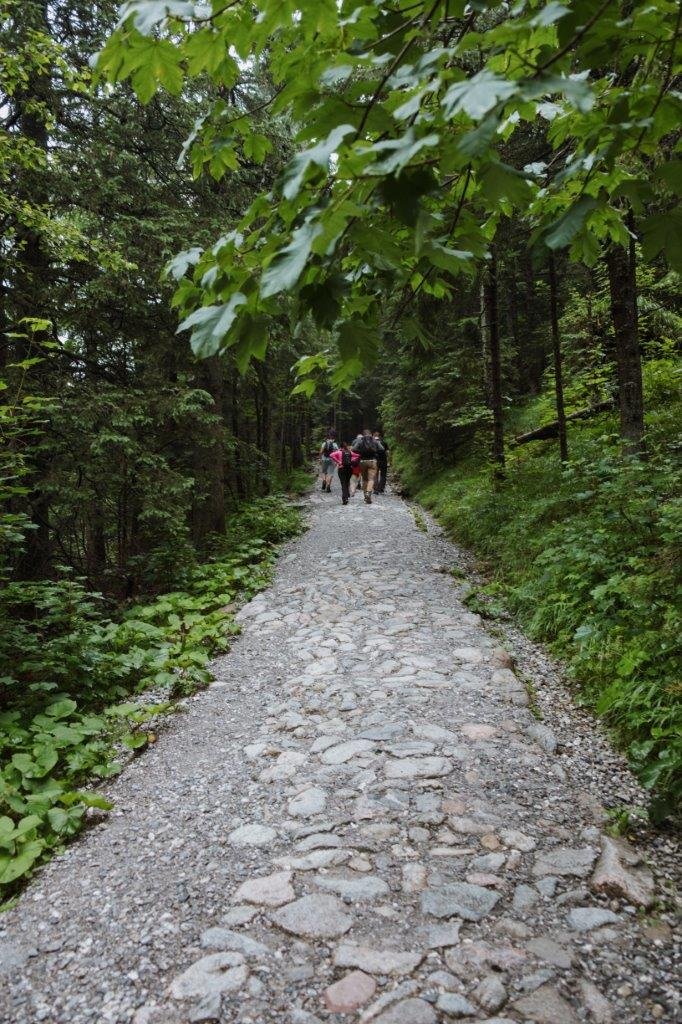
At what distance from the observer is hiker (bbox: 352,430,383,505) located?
15391mm

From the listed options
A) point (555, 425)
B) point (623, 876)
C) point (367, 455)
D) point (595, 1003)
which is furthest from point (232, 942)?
point (367, 455)

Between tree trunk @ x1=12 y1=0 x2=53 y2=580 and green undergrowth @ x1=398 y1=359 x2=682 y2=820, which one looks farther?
tree trunk @ x1=12 y1=0 x2=53 y2=580

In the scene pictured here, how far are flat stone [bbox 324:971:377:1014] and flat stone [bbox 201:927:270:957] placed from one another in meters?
0.34

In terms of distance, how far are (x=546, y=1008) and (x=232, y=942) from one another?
129cm

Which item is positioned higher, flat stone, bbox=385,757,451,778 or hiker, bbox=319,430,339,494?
hiker, bbox=319,430,339,494

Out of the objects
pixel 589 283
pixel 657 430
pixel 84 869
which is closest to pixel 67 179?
pixel 84 869

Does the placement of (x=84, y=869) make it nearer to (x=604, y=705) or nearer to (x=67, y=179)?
(x=604, y=705)

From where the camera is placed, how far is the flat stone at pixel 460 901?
2.54m

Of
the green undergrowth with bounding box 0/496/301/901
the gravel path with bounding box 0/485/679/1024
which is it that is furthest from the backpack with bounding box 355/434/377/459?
the gravel path with bounding box 0/485/679/1024

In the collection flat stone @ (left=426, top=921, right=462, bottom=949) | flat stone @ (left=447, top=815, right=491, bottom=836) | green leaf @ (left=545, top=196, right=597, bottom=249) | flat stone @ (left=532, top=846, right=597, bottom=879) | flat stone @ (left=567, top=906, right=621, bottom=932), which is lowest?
flat stone @ (left=567, top=906, right=621, bottom=932)

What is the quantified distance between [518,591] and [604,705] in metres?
2.74

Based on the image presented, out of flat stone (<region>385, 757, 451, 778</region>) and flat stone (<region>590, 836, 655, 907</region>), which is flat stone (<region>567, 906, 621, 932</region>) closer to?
flat stone (<region>590, 836, 655, 907</region>)

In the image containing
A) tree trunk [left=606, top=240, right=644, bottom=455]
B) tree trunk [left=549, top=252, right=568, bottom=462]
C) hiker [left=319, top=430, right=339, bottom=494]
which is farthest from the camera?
hiker [left=319, top=430, right=339, bottom=494]

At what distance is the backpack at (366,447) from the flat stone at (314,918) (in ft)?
43.2
